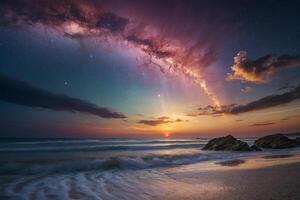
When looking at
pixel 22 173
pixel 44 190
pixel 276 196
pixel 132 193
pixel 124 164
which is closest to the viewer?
pixel 276 196

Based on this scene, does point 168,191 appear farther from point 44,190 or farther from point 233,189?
point 44,190

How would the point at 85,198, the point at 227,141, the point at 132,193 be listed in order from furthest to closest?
the point at 227,141 → the point at 132,193 → the point at 85,198

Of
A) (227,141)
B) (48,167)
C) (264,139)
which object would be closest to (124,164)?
(48,167)

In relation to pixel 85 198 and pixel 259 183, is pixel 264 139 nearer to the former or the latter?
pixel 259 183

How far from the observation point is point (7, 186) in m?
8.16

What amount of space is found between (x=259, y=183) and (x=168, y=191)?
315cm

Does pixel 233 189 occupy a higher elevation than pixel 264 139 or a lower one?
lower

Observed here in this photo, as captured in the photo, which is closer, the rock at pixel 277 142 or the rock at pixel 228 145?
the rock at pixel 228 145

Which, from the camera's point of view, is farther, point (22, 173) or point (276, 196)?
point (22, 173)

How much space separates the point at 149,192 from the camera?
6.75m

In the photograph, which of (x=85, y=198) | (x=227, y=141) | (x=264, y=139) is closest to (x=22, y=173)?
(x=85, y=198)

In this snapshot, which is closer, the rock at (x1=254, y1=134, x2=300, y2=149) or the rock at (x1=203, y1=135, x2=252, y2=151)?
the rock at (x1=203, y1=135, x2=252, y2=151)

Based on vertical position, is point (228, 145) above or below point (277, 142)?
below

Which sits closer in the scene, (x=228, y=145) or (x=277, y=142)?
(x=228, y=145)
